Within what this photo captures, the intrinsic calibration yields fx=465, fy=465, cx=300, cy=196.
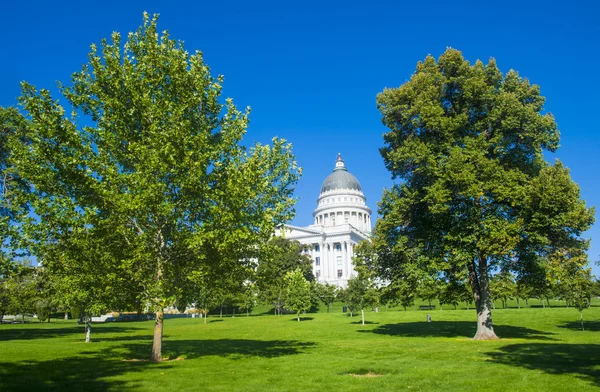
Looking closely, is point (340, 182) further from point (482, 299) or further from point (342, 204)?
point (482, 299)

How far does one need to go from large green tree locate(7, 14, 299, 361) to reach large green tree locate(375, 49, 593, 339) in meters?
11.3

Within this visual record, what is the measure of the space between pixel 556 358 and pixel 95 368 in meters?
17.1

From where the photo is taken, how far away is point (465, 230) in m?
26.9

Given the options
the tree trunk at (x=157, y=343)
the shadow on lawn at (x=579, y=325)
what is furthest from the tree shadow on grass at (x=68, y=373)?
the shadow on lawn at (x=579, y=325)

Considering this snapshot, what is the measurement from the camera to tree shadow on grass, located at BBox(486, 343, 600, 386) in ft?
47.7

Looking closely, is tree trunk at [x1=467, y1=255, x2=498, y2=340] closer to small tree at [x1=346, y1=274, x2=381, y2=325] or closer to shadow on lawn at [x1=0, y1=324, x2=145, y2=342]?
small tree at [x1=346, y1=274, x2=381, y2=325]

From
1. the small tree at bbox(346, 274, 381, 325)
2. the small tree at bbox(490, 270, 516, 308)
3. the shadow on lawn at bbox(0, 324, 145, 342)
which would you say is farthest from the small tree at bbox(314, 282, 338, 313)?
the small tree at bbox(490, 270, 516, 308)

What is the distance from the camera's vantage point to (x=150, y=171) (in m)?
16.4

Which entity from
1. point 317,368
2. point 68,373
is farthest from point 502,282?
point 68,373

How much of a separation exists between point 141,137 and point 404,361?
13.6 metres

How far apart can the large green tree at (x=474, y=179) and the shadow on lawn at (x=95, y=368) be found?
1118 centimetres

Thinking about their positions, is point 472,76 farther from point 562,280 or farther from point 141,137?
point 141,137

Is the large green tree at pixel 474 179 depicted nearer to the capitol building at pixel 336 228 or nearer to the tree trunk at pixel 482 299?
the tree trunk at pixel 482 299

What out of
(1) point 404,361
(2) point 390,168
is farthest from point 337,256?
(1) point 404,361
